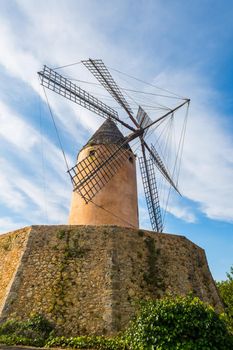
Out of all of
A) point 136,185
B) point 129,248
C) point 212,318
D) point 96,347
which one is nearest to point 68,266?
point 129,248

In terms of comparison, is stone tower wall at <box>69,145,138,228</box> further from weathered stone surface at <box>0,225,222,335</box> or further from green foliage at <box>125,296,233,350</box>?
green foliage at <box>125,296,233,350</box>

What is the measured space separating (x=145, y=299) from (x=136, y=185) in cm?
603

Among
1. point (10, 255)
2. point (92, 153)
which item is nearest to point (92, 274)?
point (10, 255)

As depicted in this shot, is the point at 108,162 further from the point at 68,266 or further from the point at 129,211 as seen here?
the point at 68,266

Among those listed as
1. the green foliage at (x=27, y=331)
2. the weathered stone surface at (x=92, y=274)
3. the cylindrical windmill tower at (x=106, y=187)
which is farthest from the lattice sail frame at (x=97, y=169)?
the green foliage at (x=27, y=331)

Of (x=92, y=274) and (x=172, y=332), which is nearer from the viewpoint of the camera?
(x=172, y=332)

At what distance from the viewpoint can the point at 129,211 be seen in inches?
461

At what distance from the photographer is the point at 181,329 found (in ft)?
16.9

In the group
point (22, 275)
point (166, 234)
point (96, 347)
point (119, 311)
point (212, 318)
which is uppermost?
point (166, 234)

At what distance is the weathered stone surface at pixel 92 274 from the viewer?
7410 mm

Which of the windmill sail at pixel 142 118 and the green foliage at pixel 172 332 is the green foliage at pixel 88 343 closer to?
the green foliage at pixel 172 332

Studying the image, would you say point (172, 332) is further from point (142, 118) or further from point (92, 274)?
point (142, 118)

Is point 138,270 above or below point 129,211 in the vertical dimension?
below

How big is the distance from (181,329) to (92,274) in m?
3.53
